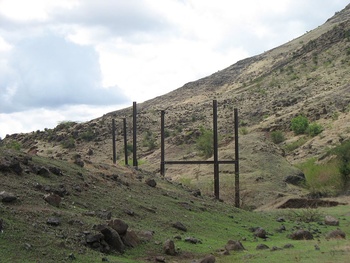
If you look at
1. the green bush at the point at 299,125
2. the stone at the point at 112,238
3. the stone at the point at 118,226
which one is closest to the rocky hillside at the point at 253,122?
the green bush at the point at 299,125

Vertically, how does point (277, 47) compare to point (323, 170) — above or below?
above

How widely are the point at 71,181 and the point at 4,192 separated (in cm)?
408

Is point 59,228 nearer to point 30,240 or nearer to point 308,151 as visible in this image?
point 30,240

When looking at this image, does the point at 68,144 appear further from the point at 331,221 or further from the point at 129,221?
the point at 129,221

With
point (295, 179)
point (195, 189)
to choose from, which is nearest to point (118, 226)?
point (195, 189)

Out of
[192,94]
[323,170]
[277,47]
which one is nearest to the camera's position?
[323,170]

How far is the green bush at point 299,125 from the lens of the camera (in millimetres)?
53312

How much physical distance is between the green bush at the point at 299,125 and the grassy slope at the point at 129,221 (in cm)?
3029

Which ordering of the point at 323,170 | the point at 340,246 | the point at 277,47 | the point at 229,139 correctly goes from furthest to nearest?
the point at 277,47, the point at 229,139, the point at 323,170, the point at 340,246

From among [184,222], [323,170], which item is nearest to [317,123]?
[323,170]

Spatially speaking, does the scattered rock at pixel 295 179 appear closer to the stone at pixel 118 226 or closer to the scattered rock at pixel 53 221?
the stone at pixel 118 226

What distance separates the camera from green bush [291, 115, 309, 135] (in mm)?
53312

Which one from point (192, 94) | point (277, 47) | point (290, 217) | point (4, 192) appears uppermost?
point (277, 47)

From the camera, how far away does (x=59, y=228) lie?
493 inches
